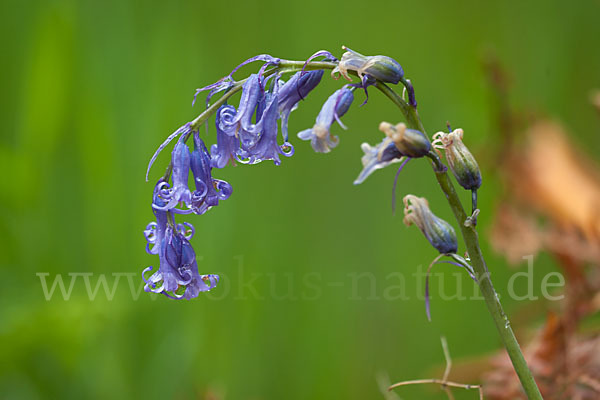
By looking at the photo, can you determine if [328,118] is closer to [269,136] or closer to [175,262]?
[269,136]

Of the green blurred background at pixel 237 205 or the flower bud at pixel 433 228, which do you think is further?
the green blurred background at pixel 237 205

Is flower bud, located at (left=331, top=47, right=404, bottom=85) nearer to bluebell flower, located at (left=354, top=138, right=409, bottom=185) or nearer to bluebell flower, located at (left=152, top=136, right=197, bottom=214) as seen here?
bluebell flower, located at (left=354, top=138, right=409, bottom=185)

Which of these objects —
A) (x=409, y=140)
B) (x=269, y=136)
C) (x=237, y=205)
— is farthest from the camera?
(x=237, y=205)

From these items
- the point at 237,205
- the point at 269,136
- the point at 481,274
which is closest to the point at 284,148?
the point at 269,136

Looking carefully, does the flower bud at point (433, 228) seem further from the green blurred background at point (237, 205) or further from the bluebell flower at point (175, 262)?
the green blurred background at point (237, 205)

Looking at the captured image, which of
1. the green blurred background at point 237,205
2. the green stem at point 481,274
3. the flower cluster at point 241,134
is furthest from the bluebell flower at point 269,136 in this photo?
the green blurred background at point 237,205

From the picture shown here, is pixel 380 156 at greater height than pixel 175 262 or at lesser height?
greater
